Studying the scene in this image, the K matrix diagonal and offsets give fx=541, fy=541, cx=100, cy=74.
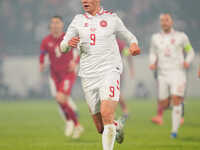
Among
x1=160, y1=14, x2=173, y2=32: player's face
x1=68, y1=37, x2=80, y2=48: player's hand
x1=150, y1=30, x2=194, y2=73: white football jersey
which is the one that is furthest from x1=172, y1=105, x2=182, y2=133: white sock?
x1=68, y1=37, x2=80, y2=48: player's hand

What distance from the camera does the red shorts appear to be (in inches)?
447

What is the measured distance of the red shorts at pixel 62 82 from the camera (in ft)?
37.2

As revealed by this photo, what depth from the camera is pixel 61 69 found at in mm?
11547

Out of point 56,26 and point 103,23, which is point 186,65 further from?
point 103,23

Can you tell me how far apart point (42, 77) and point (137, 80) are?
501 centimetres

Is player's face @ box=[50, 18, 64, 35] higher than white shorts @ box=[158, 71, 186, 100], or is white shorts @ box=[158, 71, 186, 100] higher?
player's face @ box=[50, 18, 64, 35]

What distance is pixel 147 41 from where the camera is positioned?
29.5m

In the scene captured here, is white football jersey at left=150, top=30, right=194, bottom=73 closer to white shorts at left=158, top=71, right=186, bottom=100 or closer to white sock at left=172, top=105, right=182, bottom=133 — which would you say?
white shorts at left=158, top=71, right=186, bottom=100

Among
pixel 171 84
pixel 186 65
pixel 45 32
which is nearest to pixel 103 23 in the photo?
pixel 186 65

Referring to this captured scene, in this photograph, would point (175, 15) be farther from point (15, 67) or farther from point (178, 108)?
point (178, 108)

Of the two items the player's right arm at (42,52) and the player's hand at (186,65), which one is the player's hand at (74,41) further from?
the player's right arm at (42,52)

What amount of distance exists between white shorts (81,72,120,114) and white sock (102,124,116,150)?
392mm

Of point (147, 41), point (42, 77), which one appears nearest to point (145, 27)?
point (147, 41)

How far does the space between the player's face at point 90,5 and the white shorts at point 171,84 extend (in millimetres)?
4072
